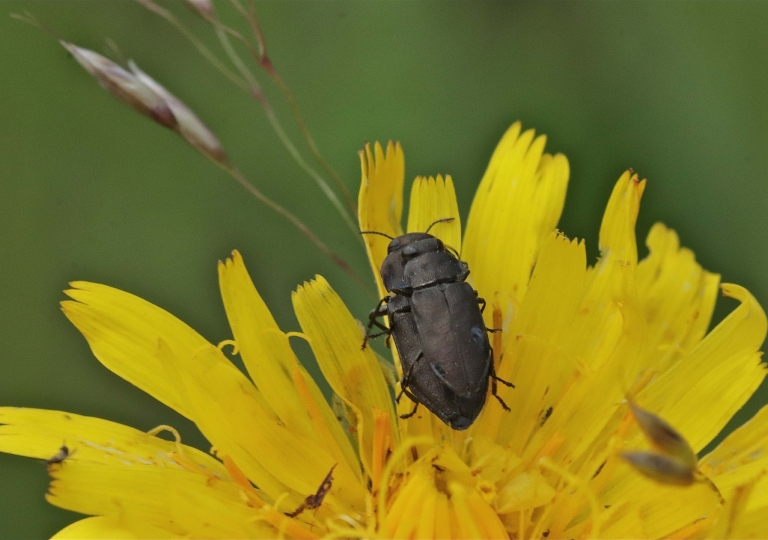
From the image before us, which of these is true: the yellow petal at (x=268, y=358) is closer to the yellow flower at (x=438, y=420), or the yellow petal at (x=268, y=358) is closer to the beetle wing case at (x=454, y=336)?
the yellow flower at (x=438, y=420)

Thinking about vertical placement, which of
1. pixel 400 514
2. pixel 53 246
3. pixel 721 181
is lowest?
pixel 53 246

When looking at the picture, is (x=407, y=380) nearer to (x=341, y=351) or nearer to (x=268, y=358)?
(x=341, y=351)

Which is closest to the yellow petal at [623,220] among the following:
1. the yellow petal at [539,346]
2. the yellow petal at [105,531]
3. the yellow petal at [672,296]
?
the yellow petal at [539,346]

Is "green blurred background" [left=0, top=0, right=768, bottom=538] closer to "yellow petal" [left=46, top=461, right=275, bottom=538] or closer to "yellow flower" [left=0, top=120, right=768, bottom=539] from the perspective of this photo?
"yellow flower" [left=0, top=120, right=768, bottom=539]

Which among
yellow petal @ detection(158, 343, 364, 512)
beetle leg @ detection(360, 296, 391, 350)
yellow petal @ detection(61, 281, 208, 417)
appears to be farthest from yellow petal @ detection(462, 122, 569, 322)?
yellow petal @ detection(61, 281, 208, 417)

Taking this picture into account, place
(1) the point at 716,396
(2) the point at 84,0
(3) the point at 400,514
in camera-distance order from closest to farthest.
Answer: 1. (3) the point at 400,514
2. (1) the point at 716,396
3. (2) the point at 84,0

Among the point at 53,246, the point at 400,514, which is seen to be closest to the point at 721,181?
the point at 400,514

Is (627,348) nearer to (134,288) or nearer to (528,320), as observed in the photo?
(528,320)
